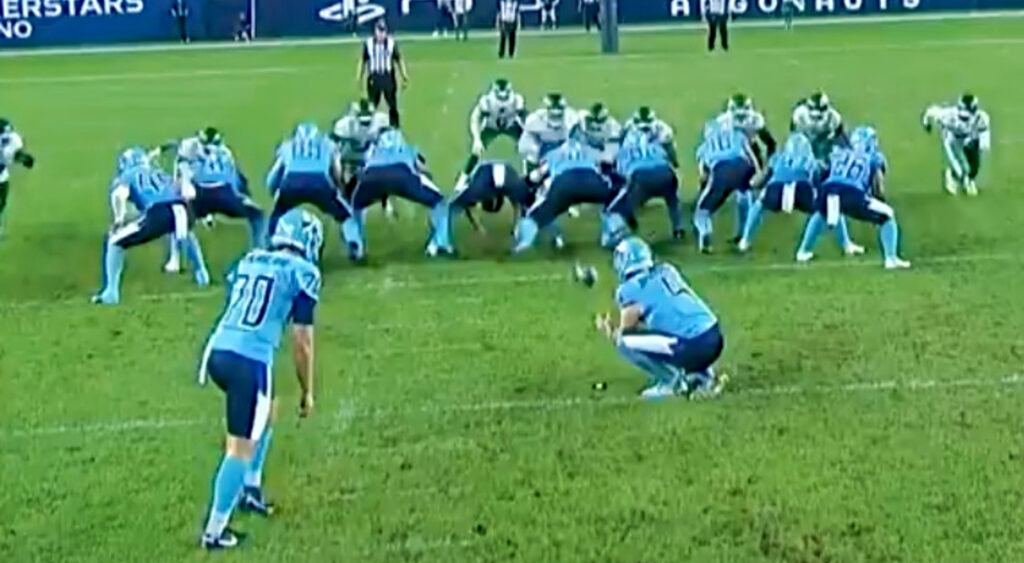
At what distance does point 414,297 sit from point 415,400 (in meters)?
3.58

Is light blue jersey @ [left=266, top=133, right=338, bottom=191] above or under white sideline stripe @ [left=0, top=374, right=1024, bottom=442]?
above

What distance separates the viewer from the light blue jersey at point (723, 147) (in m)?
17.2

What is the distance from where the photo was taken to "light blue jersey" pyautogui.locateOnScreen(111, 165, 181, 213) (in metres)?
15.9

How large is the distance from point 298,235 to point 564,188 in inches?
314

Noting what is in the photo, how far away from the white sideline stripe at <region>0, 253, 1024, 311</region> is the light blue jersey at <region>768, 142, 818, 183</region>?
0.76 metres

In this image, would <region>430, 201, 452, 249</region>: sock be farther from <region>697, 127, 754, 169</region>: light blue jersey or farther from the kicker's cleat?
the kicker's cleat

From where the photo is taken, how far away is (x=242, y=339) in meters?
8.98

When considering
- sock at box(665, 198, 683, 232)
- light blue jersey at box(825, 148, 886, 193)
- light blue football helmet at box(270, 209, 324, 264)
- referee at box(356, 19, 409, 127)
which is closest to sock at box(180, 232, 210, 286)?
sock at box(665, 198, 683, 232)

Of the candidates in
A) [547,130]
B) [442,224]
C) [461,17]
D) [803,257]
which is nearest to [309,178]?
[442,224]

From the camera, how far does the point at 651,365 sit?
39.0ft

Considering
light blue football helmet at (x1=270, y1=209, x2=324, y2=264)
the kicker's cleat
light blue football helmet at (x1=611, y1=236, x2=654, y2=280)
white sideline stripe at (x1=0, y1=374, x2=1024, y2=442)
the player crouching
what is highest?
light blue football helmet at (x1=270, y1=209, x2=324, y2=264)

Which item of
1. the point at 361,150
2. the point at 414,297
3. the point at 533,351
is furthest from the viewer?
the point at 361,150

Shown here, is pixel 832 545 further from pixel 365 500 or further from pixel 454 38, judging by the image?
pixel 454 38

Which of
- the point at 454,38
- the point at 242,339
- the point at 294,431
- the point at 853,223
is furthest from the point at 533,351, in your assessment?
the point at 454,38
